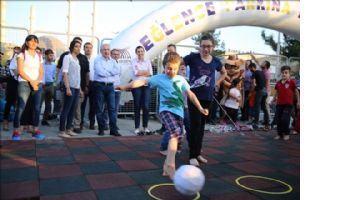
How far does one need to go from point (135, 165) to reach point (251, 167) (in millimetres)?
1721

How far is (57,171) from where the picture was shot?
4.34m

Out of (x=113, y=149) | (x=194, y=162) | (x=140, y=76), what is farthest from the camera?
(x=140, y=76)

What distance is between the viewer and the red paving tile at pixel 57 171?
13.7 feet

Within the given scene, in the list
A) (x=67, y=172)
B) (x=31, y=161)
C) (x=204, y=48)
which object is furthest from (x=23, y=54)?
(x=204, y=48)

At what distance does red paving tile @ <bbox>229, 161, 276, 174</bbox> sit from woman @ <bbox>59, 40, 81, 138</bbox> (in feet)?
11.2

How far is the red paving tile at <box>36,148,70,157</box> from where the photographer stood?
5225 mm

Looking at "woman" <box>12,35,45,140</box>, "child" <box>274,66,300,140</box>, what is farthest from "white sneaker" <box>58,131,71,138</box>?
"child" <box>274,66,300,140</box>

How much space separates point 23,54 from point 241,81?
19.5 ft

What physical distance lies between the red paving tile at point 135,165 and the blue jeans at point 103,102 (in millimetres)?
2313

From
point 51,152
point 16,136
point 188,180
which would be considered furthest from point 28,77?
point 188,180

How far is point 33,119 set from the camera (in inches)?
251

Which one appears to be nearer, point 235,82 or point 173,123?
point 173,123

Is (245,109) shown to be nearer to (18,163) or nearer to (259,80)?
(259,80)
